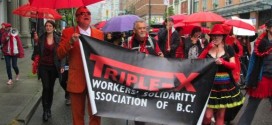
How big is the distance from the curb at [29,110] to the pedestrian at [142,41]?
2467 mm

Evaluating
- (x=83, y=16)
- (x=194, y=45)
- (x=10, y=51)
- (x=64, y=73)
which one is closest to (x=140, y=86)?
(x=83, y=16)

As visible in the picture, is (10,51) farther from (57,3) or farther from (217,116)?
(217,116)

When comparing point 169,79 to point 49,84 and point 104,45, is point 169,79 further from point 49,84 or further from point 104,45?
point 49,84

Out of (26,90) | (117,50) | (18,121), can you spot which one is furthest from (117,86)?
(26,90)

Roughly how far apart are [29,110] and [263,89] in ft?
13.8

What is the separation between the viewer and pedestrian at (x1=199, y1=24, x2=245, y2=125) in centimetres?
559

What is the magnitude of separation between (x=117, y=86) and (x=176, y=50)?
4530 millimetres

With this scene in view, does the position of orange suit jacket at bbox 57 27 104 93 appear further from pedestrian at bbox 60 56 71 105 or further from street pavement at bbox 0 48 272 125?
pedestrian at bbox 60 56 71 105

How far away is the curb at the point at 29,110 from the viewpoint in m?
7.19

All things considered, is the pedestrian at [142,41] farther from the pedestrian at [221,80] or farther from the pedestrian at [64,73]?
the pedestrian at [64,73]

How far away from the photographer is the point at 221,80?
560 centimetres

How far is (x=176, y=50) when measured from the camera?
30.9 ft

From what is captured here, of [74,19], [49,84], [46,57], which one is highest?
[74,19]

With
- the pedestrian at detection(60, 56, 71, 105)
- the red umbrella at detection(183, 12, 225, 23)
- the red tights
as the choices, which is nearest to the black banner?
the red tights
